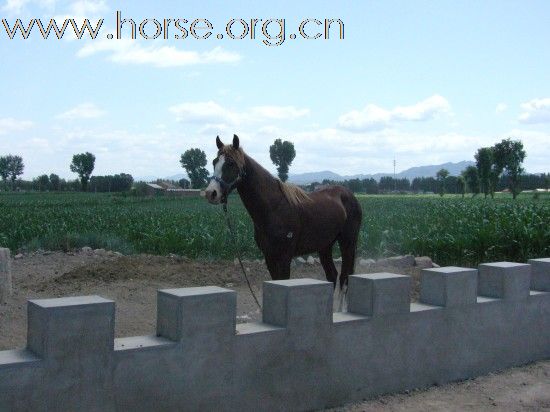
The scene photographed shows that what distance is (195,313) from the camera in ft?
13.5

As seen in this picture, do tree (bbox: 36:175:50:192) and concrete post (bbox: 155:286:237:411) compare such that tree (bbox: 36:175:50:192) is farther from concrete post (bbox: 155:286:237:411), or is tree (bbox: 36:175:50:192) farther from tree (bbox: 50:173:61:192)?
concrete post (bbox: 155:286:237:411)

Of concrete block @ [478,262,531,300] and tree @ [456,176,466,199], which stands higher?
tree @ [456,176,466,199]

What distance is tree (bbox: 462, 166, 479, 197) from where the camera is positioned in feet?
298

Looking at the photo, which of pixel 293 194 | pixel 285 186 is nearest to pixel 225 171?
pixel 285 186

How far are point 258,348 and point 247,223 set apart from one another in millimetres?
14918

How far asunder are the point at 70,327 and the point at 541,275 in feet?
15.6

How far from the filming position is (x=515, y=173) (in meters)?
79.6

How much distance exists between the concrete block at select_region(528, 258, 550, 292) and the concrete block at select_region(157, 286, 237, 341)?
367 cm

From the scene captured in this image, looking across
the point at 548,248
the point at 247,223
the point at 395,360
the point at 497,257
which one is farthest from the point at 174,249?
the point at 395,360

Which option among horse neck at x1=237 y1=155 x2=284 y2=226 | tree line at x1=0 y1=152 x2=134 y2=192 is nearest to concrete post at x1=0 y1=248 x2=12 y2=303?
horse neck at x1=237 y1=155 x2=284 y2=226

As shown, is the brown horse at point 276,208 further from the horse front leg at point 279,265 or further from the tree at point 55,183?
the tree at point 55,183

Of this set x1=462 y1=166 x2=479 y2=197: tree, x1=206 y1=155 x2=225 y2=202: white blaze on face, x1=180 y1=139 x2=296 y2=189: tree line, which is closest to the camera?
x1=206 y1=155 x2=225 y2=202: white blaze on face

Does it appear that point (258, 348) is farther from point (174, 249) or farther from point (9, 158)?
point (9, 158)

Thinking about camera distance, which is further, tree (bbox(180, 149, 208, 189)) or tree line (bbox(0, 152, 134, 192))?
tree line (bbox(0, 152, 134, 192))
